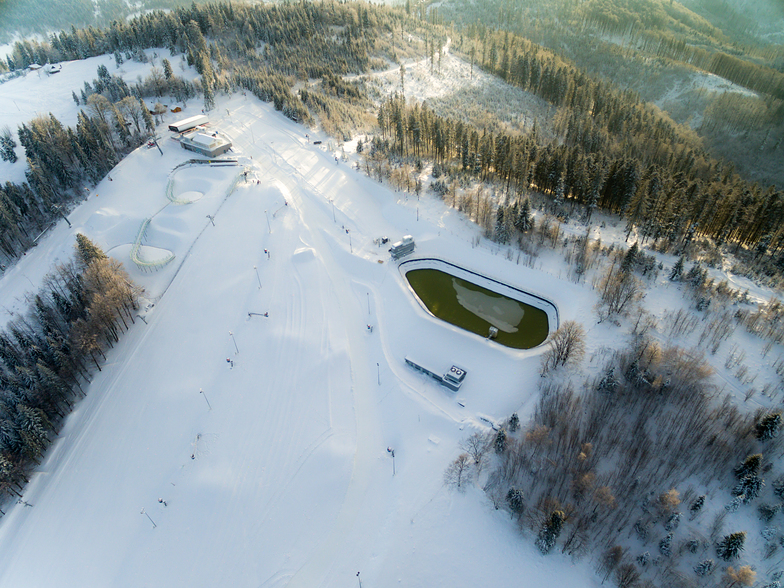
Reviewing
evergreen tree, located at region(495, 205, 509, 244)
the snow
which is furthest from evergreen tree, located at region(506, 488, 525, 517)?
evergreen tree, located at region(495, 205, 509, 244)

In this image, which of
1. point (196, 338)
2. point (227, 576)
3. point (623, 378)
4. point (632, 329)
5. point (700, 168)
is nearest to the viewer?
point (227, 576)

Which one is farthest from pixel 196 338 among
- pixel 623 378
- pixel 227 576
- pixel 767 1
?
pixel 767 1

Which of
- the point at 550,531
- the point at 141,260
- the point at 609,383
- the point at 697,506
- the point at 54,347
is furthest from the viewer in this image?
the point at 141,260

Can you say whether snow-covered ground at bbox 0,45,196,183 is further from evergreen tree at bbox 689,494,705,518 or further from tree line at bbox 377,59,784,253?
evergreen tree at bbox 689,494,705,518

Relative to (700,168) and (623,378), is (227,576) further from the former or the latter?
(700,168)

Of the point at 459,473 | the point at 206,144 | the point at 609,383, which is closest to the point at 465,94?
the point at 206,144

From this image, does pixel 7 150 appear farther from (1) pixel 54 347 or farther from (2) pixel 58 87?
(1) pixel 54 347
